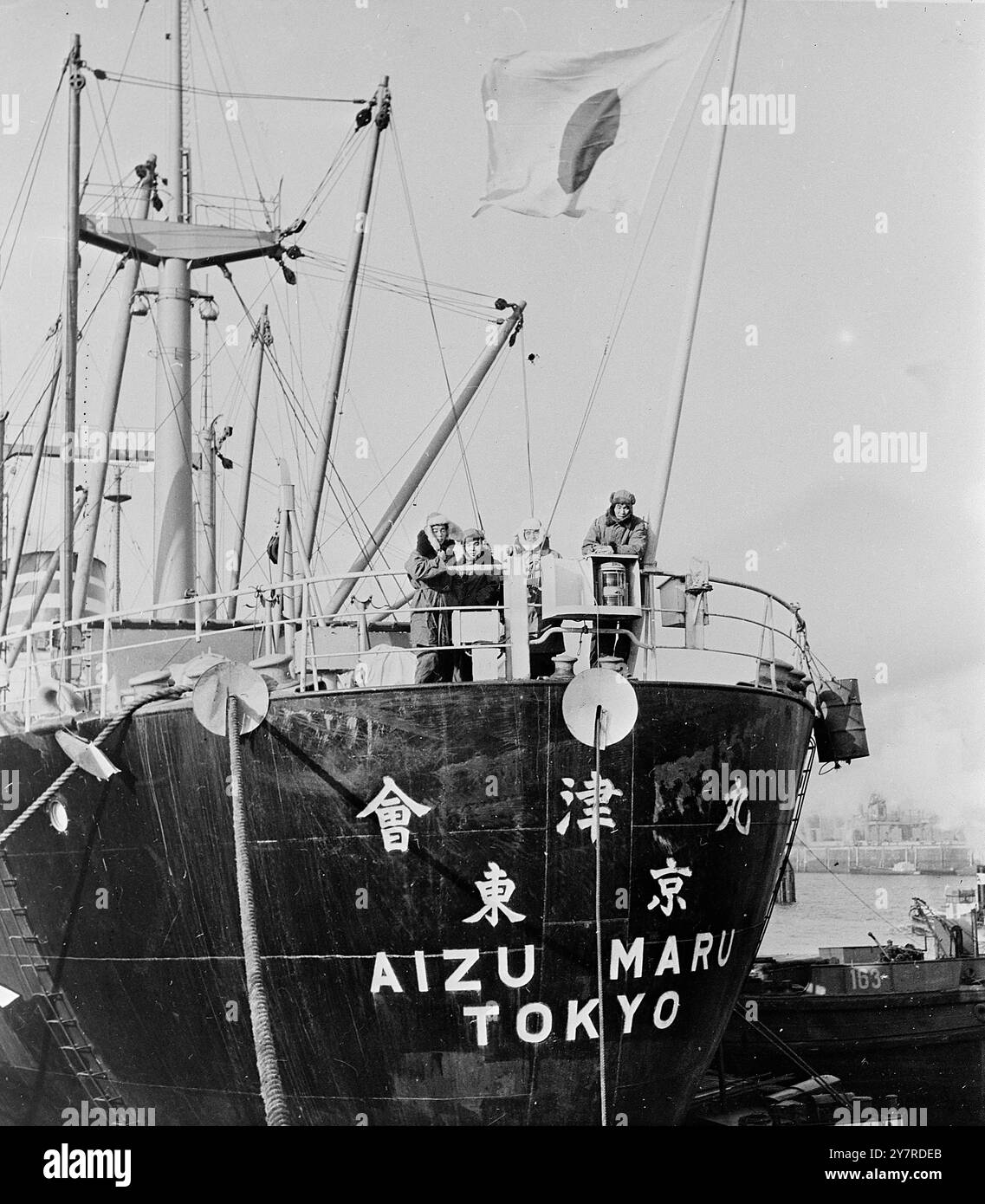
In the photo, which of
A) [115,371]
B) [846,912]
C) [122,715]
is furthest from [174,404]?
[846,912]

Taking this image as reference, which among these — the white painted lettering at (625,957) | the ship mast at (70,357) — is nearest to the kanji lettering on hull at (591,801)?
the white painted lettering at (625,957)

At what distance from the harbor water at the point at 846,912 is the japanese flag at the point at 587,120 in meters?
19.0

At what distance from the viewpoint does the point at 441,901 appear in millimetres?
10539

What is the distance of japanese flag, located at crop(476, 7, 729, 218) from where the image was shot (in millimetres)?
13922

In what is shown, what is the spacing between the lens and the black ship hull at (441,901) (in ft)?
34.7

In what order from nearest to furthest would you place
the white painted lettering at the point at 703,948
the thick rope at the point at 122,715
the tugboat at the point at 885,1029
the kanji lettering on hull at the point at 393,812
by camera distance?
the kanji lettering on hull at the point at 393,812 → the white painted lettering at the point at 703,948 → the thick rope at the point at 122,715 → the tugboat at the point at 885,1029

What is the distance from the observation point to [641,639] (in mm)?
11844

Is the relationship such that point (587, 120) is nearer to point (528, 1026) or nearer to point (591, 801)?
point (591, 801)

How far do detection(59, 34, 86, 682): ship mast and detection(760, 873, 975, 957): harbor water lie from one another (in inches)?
769

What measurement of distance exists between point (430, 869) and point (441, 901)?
259 millimetres

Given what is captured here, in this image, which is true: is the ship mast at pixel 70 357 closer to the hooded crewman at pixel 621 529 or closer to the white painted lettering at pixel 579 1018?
the hooded crewman at pixel 621 529

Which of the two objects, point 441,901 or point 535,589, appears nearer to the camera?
point 441,901

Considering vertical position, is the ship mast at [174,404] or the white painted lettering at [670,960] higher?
the ship mast at [174,404]

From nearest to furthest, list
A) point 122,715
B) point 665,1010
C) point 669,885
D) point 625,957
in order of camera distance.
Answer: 1. point 625,957
2. point 669,885
3. point 665,1010
4. point 122,715
